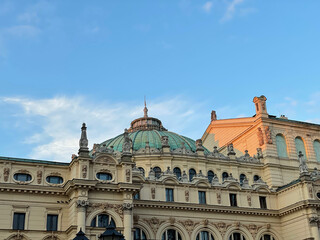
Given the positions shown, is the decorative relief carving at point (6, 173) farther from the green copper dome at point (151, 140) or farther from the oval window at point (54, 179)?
the green copper dome at point (151, 140)

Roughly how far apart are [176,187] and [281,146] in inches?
731

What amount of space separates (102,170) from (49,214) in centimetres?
683

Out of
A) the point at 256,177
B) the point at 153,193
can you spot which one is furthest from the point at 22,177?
the point at 256,177

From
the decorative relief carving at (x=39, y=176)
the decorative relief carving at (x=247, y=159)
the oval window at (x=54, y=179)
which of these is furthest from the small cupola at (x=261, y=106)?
the decorative relief carving at (x=39, y=176)

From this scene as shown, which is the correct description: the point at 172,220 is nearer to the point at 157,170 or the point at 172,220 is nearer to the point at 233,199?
the point at 233,199

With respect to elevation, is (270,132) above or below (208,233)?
above

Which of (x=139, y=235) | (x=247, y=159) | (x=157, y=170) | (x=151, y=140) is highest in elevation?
(x=151, y=140)

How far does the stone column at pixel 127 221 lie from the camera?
151 ft

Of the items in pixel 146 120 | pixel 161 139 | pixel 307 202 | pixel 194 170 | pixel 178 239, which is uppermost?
pixel 146 120

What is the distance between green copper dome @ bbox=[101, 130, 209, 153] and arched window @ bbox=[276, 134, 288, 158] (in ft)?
33.9

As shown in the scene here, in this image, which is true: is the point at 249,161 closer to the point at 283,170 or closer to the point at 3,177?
the point at 283,170

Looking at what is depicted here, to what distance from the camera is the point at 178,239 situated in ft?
174

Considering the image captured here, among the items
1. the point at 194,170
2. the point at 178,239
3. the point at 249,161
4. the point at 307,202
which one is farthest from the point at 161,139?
the point at 307,202

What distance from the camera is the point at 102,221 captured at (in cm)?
4650
